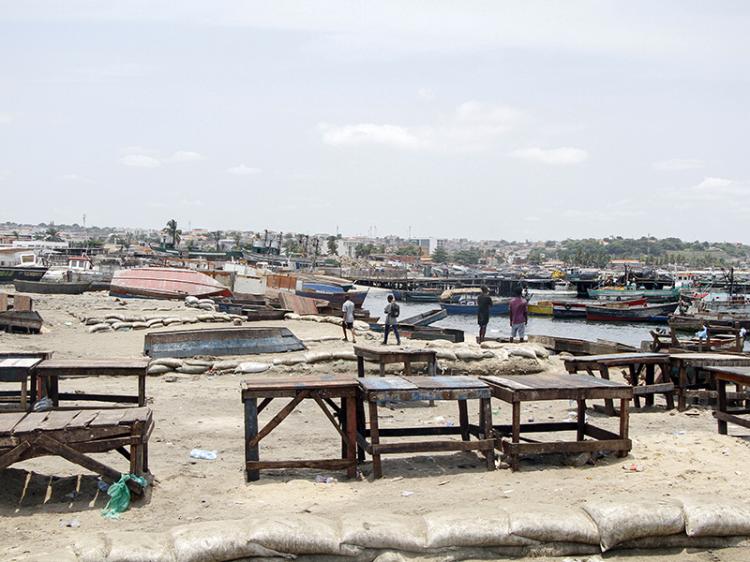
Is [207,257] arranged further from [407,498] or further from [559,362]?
[407,498]

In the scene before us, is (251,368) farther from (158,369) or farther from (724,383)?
(724,383)

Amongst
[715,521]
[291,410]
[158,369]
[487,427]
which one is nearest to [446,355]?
[158,369]

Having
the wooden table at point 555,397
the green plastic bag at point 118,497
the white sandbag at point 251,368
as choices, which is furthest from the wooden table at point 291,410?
the white sandbag at point 251,368

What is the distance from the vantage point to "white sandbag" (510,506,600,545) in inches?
209

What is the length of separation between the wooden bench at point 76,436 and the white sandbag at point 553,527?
10.6 feet

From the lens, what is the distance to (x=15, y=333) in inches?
837

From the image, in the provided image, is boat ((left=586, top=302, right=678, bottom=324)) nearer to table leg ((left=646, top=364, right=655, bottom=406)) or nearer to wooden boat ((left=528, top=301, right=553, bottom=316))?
wooden boat ((left=528, top=301, right=553, bottom=316))

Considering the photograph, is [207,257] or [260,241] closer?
[207,257]

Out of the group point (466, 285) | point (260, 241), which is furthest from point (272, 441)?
point (260, 241)

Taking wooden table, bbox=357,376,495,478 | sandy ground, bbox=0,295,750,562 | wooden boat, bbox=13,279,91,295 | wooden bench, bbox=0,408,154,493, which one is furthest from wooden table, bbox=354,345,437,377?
wooden boat, bbox=13,279,91,295

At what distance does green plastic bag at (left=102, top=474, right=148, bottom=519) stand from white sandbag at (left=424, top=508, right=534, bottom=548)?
2.58 m

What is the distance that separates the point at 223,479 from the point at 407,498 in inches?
74.7

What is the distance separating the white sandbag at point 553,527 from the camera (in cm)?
531

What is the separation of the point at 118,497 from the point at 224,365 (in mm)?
7956
